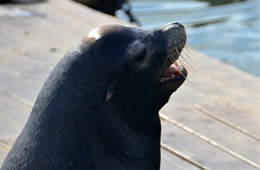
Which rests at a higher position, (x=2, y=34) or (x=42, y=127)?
(x=42, y=127)

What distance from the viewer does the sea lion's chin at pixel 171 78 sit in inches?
144

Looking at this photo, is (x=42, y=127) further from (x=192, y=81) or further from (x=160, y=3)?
(x=160, y=3)

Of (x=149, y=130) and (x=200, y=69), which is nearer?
(x=149, y=130)

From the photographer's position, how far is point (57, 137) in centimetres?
339

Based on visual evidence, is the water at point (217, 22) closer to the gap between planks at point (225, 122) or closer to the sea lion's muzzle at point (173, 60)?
the gap between planks at point (225, 122)

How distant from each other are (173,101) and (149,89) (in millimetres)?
2039

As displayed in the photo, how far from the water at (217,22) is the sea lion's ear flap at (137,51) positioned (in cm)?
639

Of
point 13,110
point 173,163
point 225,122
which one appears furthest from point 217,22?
point 173,163

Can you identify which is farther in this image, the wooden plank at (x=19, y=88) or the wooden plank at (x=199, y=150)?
the wooden plank at (x=19, y=88)

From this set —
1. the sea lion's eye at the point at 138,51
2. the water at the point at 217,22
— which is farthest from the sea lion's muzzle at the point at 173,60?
the water at the point at 217,22

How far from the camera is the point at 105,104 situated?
348 cm

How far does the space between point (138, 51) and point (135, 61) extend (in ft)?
0.14

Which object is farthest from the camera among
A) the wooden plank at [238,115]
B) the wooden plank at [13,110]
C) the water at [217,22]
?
the water at [217,22]

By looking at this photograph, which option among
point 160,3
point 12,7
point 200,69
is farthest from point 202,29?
point 200,69
